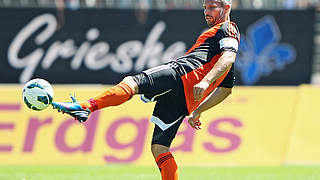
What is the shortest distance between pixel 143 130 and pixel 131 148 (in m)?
0.42

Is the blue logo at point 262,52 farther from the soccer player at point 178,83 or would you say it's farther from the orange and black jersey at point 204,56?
the orange and black jersey at point 204,56

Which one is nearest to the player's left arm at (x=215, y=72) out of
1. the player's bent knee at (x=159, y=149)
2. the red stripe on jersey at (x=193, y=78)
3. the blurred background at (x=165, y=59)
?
the red stripe on jersey at (x=193, y=78)

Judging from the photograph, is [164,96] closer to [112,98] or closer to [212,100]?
[112,98]

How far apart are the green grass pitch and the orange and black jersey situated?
3070 mm

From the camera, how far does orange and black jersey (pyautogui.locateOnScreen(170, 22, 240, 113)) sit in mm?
7023

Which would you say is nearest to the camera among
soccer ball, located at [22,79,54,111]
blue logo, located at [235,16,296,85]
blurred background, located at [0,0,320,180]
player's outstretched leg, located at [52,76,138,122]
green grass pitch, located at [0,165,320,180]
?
player's outstretched leg, located at [52,76,138,122]

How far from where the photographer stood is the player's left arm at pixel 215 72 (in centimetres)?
668

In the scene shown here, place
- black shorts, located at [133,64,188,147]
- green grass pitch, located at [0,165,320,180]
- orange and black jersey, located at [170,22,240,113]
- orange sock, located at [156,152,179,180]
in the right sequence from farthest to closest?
green grass pitch, located at [0,165,320,180] → orange sock, located at [156,152,179,180] → orange and black jersey, located at [170,22,240,113] → black shorts, located at [133,64,188,147]

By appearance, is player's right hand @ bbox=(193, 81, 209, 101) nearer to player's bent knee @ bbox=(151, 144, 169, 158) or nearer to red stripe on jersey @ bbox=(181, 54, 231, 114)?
red stripe on jersey @ bbox=(181, 54, 231, 114)

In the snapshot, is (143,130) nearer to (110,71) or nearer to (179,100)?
(110,71)

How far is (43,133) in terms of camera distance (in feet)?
41.4

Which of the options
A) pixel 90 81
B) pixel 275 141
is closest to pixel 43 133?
pixel 90 81

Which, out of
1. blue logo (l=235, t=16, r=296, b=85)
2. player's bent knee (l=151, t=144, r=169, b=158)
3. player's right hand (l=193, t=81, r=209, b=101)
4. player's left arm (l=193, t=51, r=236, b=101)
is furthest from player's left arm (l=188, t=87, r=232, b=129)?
blue logo (l=235, t=16, r=296, b=85)

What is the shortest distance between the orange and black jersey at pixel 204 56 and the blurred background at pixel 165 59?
5.61 meters
